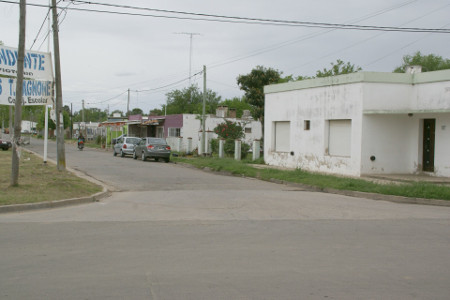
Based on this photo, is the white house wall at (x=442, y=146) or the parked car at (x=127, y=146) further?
the parked car at (x=127, y=146)

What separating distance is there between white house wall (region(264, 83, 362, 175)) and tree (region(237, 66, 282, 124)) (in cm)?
942

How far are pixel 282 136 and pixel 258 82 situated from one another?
1128 cm

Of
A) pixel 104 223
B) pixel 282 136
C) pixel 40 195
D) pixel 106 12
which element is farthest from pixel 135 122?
pixel 104 223

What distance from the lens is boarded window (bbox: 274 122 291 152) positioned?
24.8 metres

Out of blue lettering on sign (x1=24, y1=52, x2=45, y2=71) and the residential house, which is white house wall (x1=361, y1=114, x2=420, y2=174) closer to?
blue lettering on sign (x1=24, y1=52, x2=45, y2=71)

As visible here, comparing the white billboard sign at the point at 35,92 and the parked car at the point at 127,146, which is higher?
the white billboard sign at the point at 35,92

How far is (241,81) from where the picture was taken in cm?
3612

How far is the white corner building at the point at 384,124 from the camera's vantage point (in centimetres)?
1891

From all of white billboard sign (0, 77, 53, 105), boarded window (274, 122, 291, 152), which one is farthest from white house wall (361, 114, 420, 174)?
white billboard sign (0, 77, 53, 105)

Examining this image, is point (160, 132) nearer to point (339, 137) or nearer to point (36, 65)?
point (339, 137)

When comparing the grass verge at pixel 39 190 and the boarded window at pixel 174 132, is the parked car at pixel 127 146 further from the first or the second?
the grass verge at pixel 39 190

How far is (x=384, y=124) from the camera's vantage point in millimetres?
19922

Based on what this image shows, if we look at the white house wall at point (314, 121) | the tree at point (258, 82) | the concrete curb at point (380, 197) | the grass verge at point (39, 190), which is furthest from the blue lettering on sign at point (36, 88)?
the tree at point (258, 82)

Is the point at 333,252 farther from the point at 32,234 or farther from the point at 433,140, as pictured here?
the point at 433,140
